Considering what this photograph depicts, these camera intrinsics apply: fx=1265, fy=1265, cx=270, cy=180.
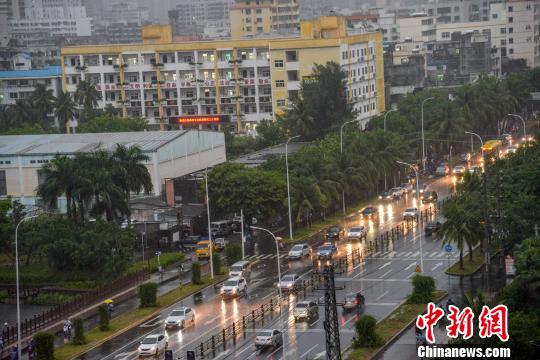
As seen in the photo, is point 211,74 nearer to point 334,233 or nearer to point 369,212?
point 369,212

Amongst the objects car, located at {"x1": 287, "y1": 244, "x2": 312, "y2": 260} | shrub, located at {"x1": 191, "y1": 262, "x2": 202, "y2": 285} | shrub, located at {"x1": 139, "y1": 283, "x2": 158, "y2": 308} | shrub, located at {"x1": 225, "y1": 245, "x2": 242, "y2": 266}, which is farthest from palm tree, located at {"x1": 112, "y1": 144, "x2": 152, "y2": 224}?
shrub, located at {"x1": 139, "y1": 283, "x2": 158, "y2": 308}

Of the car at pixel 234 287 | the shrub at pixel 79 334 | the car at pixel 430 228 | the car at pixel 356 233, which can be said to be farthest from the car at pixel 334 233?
the shrub at pixel 79 334

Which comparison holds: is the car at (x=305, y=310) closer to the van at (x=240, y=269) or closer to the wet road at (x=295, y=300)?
the wet road at (x=295, y=300)

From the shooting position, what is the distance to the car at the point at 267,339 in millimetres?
70125

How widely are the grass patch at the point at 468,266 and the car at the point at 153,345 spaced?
25.4 metres

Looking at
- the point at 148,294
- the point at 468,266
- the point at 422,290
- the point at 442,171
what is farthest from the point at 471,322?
the point at 442,171

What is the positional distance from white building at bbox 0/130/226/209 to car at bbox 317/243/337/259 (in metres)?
25.5

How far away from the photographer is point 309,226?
115 meters

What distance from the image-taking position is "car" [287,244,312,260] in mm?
99125

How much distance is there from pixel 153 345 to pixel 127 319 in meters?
10.8

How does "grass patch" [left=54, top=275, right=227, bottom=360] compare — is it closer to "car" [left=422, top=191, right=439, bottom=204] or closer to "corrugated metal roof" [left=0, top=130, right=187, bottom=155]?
"corrugated metal roof" [left=0, top=130, right=187, bottom=155]

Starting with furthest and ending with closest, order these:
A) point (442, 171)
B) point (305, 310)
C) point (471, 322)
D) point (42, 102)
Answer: point (42, 102)
point (442, 171)
point (305, 310)
point (471, 322)

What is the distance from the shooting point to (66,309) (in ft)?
281

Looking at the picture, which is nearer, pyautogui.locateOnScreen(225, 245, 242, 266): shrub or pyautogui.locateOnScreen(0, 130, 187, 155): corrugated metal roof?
pyautogui.locateOnScreen(225, 245, 242, 266): shrub
